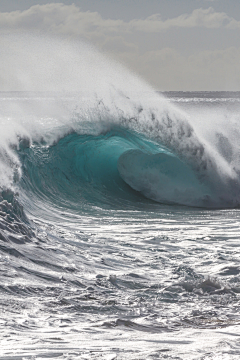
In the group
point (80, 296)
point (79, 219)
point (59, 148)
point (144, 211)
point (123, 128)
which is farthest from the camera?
point (123, 128)

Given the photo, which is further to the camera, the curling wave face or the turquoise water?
the curling wave face

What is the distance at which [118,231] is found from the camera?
22.3ft

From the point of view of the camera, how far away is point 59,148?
11156 millimetres

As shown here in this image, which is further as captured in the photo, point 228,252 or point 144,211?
point 144,211

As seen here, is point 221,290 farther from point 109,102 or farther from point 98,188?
point 109,102

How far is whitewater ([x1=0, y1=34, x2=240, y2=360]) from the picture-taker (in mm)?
3287

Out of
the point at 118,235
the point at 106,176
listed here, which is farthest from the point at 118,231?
the point at 106,176

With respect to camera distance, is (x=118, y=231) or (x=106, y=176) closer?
(x=118, y=231)

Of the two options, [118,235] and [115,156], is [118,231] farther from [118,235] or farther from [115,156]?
[115,156]

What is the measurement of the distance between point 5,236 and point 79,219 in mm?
2554

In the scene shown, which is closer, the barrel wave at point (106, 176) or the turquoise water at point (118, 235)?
the turquoise water at point (118, 235)

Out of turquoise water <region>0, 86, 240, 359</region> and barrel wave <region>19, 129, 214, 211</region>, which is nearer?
turquoise water <region>0, 86, 240, 359</region>

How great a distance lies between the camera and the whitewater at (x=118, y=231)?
3287mm

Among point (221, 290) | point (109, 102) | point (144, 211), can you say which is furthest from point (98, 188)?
point (221, 290)
